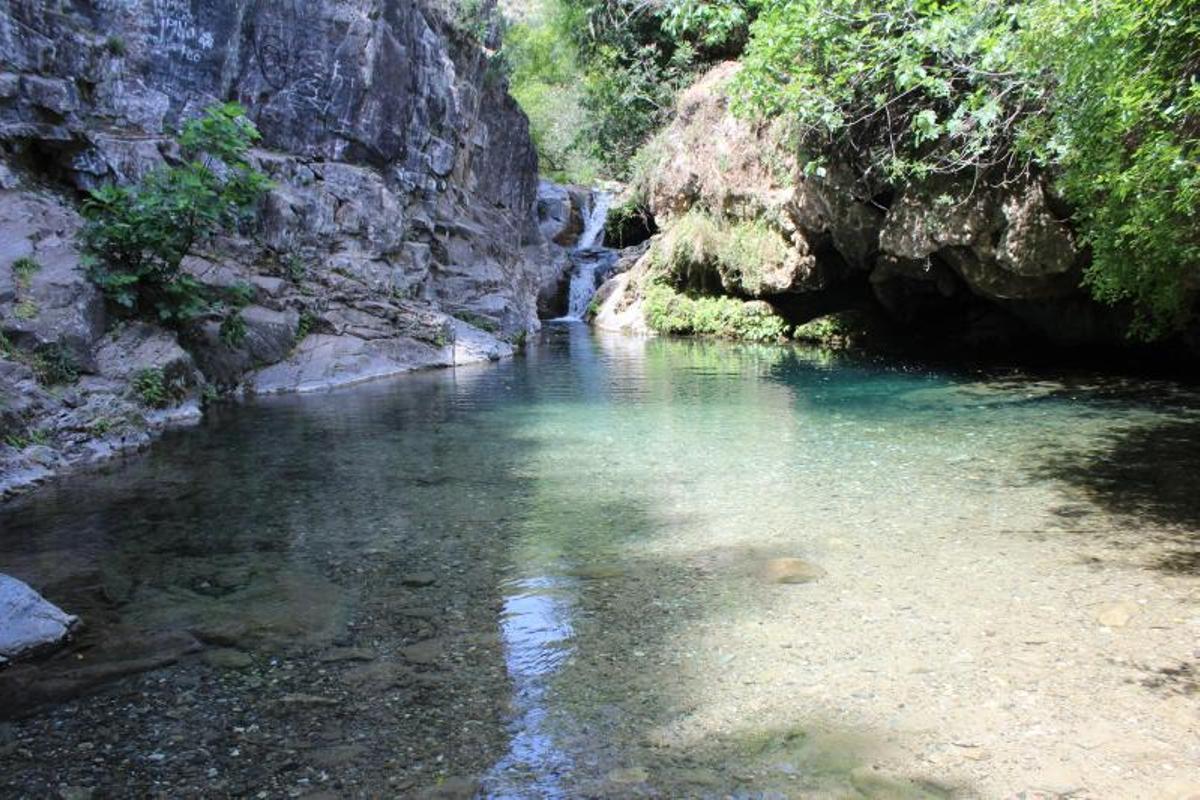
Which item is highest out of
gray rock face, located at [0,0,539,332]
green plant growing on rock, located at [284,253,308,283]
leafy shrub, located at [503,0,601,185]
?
leafy shrub, located at [503,0,601,185]

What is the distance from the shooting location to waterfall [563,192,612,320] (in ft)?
114

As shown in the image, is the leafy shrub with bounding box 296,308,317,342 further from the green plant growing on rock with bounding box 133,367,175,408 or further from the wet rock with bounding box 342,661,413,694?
the wet rock with bounding box 342,661,413,694

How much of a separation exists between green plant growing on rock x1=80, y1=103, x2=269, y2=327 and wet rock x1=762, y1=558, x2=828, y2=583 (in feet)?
34.1

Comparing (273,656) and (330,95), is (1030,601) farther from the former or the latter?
(330,95)

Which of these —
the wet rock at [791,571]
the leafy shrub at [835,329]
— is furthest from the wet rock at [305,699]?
the leafy shrub at [835,329]

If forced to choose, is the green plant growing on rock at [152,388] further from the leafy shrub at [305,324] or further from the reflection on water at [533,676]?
the reflection on water at [533,676]

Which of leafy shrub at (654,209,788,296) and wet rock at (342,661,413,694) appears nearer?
wet rock at (342,661,413,694)

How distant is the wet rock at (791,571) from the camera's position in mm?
5484

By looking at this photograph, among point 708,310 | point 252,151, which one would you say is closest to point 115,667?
point 252,151

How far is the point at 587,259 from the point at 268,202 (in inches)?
745

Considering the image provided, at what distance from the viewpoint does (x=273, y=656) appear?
4.52 m

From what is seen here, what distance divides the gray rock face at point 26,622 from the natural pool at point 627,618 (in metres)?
0.18

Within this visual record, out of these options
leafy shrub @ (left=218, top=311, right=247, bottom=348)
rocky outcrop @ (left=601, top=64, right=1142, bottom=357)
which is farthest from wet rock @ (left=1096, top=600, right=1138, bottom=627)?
leafy shrub @ (left=218, top=311, right=247, bottom=348)

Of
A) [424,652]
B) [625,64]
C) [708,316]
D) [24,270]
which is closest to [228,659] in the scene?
[424,652]
